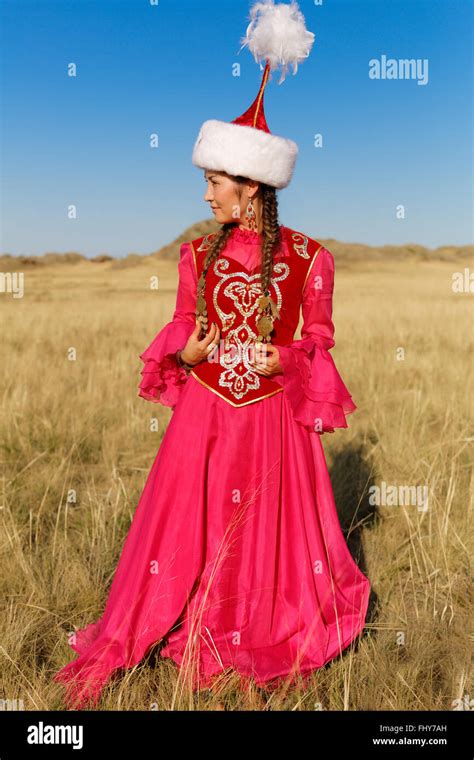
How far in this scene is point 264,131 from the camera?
8.80 feet

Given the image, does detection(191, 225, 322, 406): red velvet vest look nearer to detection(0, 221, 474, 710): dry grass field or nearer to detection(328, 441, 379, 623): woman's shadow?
detection(0, 221, 474, 710): dry grass field

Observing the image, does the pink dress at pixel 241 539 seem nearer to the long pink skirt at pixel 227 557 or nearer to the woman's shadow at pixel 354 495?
the long pink skirt at pixel 227 557

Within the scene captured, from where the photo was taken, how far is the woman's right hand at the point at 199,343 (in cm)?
256

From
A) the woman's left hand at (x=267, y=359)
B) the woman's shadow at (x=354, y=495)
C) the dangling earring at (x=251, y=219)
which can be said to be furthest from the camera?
the woman's shadow at (x=354, y=495)

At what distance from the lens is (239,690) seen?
2525 mm

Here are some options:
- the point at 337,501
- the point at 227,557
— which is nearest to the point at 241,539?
the point at 227,557

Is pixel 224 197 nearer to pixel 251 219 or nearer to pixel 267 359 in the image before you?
pixel 251 219

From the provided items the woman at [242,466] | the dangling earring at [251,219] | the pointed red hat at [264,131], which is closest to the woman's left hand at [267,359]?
the woman at [242,466]

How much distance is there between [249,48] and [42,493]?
8.66 ft

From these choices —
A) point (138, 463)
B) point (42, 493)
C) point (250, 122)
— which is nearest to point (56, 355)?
point (138, 463)

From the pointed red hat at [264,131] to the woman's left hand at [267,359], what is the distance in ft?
1.93

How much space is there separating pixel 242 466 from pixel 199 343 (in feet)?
1.47

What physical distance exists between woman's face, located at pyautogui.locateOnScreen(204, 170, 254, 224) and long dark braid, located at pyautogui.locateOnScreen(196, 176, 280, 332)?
0.08ft
